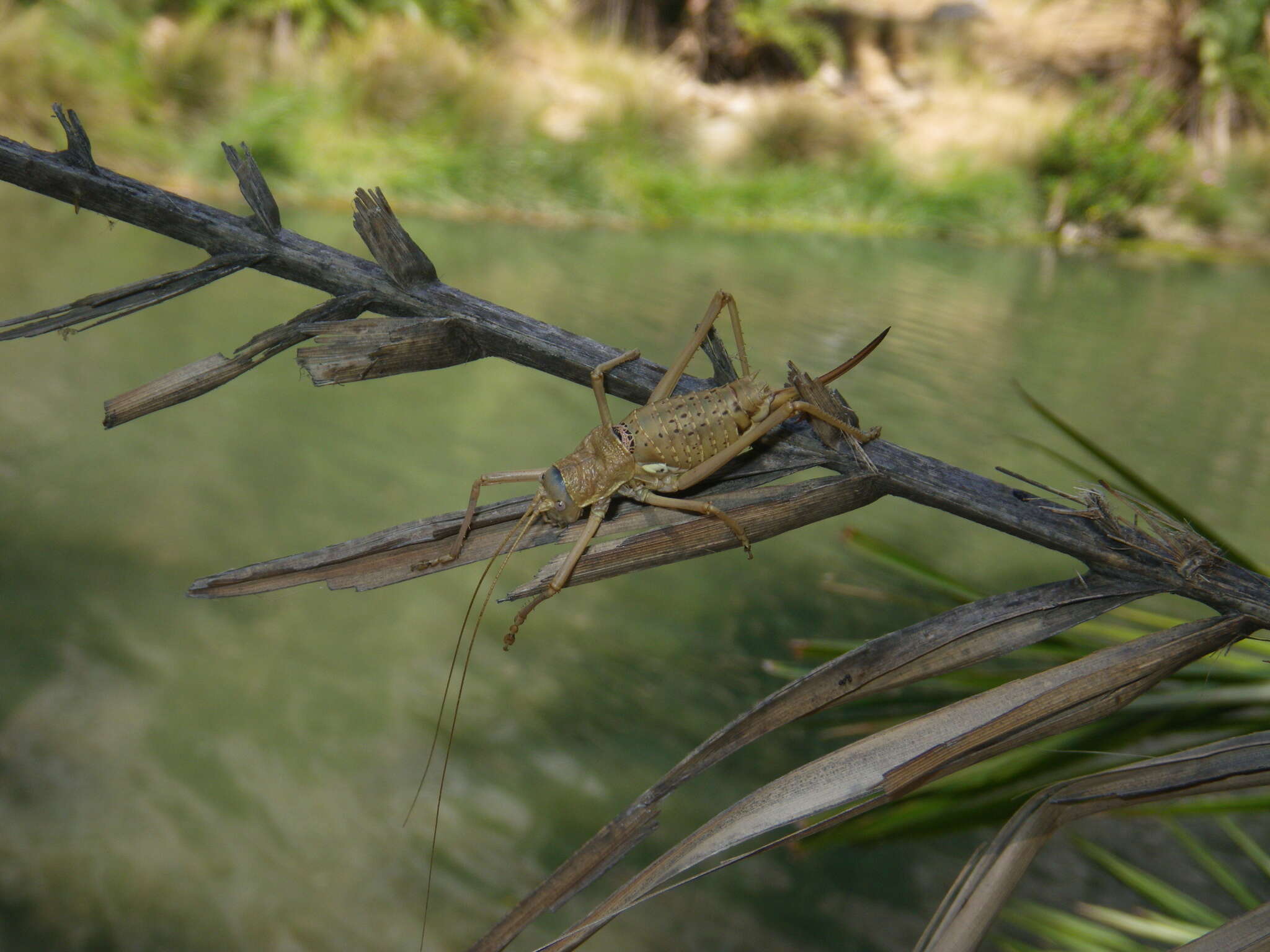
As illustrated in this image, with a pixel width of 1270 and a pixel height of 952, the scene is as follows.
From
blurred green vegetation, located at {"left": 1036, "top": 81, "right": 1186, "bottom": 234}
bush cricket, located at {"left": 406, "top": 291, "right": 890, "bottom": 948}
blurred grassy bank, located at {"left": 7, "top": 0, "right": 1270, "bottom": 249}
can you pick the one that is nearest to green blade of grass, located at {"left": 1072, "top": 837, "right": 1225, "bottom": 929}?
bush cricket, located at {"left": 406, "top": 291, "right": 890, "bottom": 948}

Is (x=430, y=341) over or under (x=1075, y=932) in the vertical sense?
over

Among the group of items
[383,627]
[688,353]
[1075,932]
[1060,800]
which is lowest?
[383,627]

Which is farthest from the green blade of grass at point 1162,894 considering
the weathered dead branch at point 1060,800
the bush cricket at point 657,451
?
the bush cricket at point 657,451

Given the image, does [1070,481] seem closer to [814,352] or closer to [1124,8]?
[814,352]

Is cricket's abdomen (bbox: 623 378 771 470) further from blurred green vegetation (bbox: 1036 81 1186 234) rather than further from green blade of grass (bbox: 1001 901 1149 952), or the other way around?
blurred green vegetation (bbox: 1036 81 1186 234)

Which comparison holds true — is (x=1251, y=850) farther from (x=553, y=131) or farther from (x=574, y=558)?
(x=553, y=131)

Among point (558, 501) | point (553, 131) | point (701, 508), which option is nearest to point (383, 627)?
point (558, 501)
